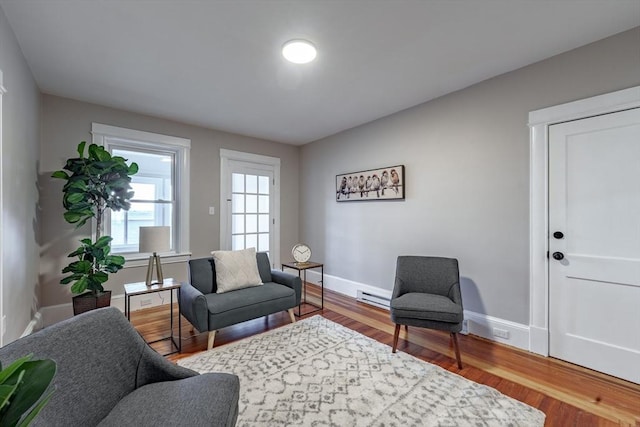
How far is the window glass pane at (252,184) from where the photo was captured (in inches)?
180

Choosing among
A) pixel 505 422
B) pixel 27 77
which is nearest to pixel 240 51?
pixel 27 77

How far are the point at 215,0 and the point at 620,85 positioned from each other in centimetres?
289

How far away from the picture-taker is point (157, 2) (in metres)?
1.72

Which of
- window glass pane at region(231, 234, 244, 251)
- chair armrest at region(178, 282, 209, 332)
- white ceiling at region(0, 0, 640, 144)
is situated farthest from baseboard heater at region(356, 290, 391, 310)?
white ceiling at region(0, 0, 640, 144)

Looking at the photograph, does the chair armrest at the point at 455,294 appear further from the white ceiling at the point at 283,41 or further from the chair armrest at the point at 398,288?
the white ceiling at the point at 283,41

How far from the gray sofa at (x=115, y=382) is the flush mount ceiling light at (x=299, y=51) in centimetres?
209

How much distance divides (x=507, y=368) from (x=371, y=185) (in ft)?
7.96

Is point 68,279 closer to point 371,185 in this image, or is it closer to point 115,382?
point 115,382

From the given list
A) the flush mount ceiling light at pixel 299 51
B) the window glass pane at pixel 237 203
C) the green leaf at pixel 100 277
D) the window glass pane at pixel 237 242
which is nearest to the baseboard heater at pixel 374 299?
the window glass pane at pixel 237 242

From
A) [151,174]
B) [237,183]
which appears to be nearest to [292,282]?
[237,183]

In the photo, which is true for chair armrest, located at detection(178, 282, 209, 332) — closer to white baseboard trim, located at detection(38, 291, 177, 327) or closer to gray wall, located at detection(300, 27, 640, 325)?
white baseboard trim, located at detection(38, 291, 177, 327)

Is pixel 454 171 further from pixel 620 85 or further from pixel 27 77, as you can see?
pixel 27 77

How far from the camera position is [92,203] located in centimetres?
289

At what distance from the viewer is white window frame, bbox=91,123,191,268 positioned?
3.35 m
